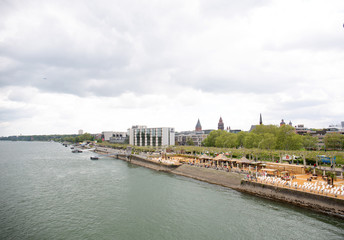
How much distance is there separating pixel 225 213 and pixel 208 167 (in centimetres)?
2742

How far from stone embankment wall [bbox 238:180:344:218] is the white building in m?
110

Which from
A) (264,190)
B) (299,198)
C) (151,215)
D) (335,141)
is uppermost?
(335,141)

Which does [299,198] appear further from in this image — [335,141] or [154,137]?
[154,137]

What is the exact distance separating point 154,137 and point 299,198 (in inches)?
4874

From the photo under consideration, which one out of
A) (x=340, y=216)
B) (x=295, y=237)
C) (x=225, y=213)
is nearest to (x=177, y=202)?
(x=225, y=213)

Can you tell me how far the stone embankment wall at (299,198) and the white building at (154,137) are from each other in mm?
109846

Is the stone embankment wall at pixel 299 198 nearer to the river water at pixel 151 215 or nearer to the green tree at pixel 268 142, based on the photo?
the river water at pixel 151 215

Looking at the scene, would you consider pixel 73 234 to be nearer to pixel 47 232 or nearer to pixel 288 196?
pixel 47 232

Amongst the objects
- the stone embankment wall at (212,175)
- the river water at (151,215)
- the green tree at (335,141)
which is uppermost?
the green tree at (335,141)

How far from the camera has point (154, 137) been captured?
15088 centimetres

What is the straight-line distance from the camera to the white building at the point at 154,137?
149 metres

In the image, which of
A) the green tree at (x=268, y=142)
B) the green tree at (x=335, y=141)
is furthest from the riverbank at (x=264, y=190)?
the green tree at (x=335, y=141)

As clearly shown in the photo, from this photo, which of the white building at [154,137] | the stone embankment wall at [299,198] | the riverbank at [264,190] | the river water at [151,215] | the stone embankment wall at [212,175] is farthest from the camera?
the white building at [154,137]

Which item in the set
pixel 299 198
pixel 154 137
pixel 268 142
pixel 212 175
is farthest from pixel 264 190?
pixel 154 137
